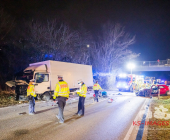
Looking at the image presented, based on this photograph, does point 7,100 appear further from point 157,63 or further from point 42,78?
point 157,63

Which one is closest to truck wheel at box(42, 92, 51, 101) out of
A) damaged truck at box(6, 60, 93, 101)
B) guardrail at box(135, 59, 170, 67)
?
damaged truck at box(6, 60, 93, 101)

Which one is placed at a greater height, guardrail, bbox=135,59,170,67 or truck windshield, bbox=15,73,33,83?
guardrail, bbox=135,59,170,67

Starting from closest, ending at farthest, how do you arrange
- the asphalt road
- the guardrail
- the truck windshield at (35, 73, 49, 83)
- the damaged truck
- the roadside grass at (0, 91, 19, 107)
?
the asphalt road
the roadside grass at (0, 91, 19, 107)
the damaged truck
the truck windshield at (35, 73, 49, 83)
the guardrail

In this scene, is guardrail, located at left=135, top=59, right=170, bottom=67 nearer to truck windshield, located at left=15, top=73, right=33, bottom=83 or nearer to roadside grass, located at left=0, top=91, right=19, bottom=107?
truck windshield, located at left=15, top=73, right=33, bottom=83

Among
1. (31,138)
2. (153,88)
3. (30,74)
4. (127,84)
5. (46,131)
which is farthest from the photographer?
(127,84)

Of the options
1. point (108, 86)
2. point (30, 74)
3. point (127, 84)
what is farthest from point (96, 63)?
point (30, 74)

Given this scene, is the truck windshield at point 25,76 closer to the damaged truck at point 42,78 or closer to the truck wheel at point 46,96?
the damaged truck at point 42,78

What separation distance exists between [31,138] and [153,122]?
484 centimetres

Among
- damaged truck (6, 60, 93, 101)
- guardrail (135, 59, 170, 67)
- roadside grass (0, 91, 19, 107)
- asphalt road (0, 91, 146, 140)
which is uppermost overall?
guardrail (135, 59, 170, 67)

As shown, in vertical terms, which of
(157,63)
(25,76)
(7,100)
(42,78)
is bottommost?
(7,100)

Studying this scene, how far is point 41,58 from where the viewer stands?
19.6 metres

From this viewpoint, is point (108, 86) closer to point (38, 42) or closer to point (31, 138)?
point (38, 42)

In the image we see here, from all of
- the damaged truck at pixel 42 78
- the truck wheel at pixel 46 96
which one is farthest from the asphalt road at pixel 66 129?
the truck wheel at pixel 46 96

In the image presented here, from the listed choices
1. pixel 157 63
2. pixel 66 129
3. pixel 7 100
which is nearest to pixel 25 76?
pixel 7 100
